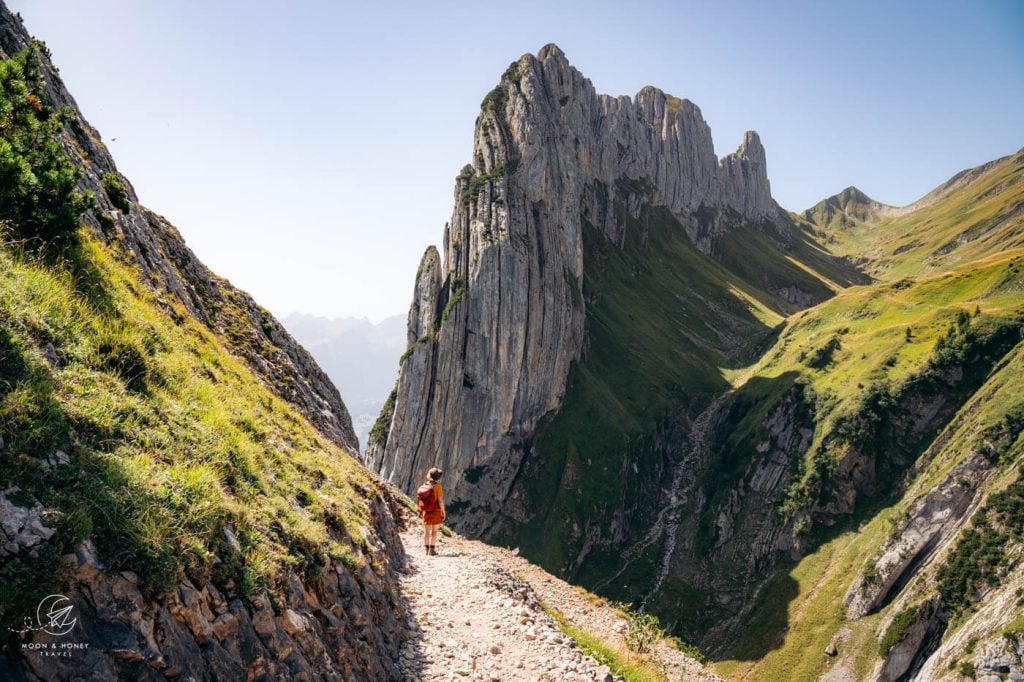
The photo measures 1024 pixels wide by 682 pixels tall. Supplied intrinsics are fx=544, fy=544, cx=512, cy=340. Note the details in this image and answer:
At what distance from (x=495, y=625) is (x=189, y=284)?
24.4 m

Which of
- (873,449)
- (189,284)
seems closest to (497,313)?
(873,449)

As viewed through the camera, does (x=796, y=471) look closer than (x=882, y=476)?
No

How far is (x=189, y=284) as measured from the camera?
2981 cm

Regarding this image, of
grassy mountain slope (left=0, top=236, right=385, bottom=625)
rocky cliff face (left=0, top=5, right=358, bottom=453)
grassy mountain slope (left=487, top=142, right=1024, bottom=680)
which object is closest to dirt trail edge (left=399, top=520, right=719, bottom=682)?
grassy mountain slope (left=0, top=236, right=385, bottom=625)

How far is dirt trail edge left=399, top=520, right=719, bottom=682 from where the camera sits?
1486 cm

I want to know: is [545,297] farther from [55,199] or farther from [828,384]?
[55,199]

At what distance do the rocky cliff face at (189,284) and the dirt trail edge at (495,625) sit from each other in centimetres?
1142

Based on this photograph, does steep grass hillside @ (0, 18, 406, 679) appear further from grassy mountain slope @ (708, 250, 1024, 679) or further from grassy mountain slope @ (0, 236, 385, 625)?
grassy mountain slope @ (708, 250, 1024, 679)

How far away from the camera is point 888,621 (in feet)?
235

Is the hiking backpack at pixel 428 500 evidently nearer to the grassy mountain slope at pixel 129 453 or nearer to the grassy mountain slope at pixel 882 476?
the grassy mountain slope at pixel 129 453

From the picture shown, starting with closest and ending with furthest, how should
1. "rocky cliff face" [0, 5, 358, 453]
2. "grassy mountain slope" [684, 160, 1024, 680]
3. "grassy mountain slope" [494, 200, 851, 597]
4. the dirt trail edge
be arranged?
the dirt trail edge
"rocky cliff face" [0, 5, 358, 453]
"grassy mountain slope" [684, 160, 1024, 680]
"grassy mountain slope" [494, 200, 851, 597]

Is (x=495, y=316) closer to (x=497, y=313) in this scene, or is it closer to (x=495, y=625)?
(x=497, y=313)

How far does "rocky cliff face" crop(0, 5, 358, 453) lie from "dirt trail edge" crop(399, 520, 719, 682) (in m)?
11.4

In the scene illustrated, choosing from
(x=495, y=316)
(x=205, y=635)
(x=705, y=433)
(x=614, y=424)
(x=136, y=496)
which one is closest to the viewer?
(x=136, y=496)
